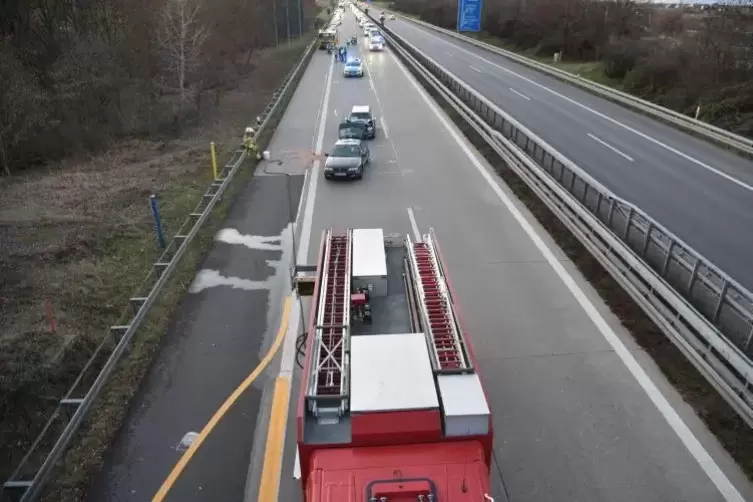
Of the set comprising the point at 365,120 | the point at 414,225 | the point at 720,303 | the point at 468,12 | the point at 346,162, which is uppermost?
the point at 468,12

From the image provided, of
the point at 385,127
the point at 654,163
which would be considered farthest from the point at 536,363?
the point at 385,127

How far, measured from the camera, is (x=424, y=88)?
38750mm

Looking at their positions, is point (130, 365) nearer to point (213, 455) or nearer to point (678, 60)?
point (213, 455)

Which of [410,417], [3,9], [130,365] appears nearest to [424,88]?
[3,9]

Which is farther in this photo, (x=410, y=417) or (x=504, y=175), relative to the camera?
(x=504, y=175)

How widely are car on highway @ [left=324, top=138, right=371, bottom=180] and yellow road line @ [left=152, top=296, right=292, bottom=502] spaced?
8915mm

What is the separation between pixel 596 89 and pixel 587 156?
17.0 metres

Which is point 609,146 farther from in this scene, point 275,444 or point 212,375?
point 275,444

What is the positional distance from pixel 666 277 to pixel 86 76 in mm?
25451

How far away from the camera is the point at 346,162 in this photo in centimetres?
2042

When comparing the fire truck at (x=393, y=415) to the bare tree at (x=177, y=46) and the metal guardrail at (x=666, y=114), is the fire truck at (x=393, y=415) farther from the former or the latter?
the bare tree at (x=177, y=46)

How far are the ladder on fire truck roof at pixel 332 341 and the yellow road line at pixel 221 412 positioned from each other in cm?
227

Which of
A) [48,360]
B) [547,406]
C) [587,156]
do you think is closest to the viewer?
[547,406]

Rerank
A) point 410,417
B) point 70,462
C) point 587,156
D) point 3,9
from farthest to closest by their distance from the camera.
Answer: point 3,9 → point 587,156 → point 70,462 → point 410,417
